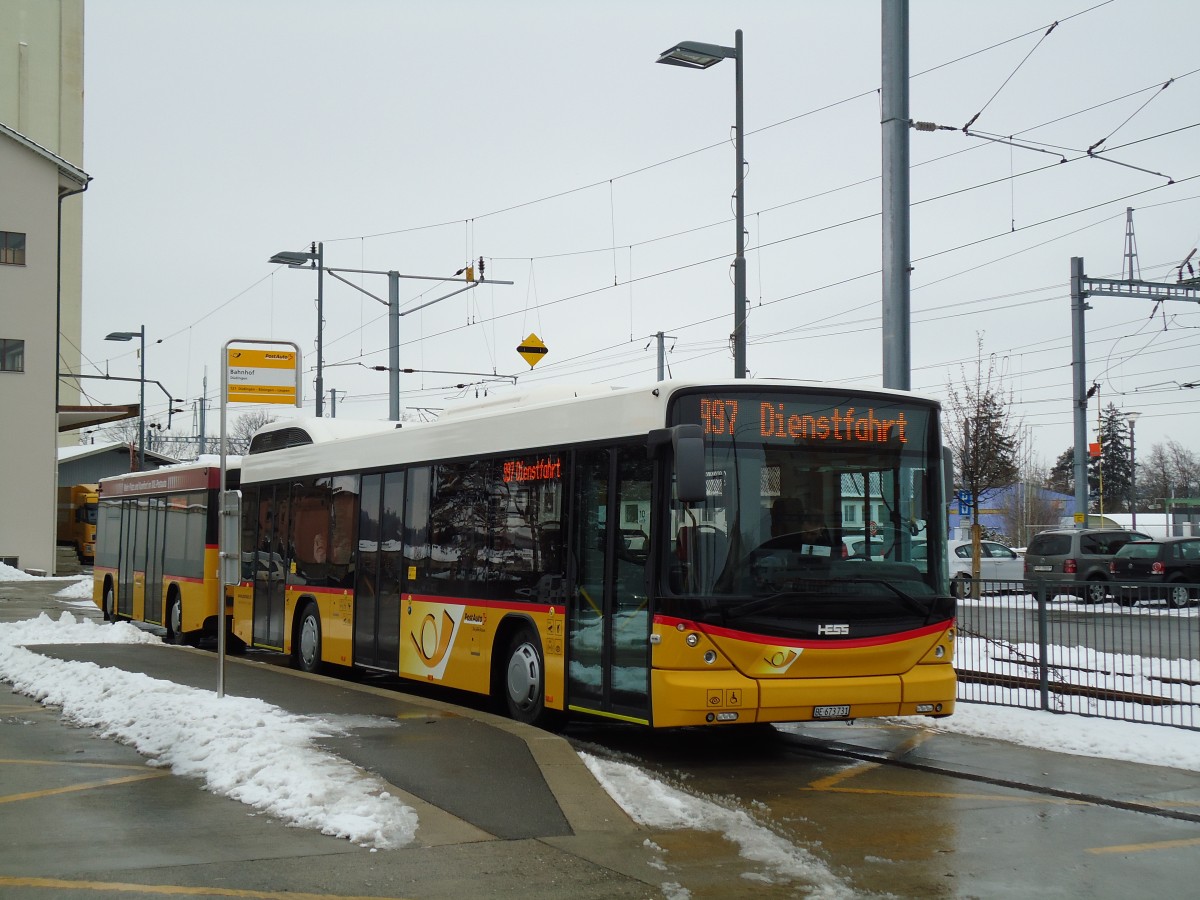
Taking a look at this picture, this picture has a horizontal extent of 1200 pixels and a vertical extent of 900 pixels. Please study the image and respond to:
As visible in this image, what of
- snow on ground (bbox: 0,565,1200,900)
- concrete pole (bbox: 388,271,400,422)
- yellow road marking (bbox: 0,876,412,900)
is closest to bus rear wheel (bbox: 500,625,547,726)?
snow on ground (bbox: 0,565,1200,900)

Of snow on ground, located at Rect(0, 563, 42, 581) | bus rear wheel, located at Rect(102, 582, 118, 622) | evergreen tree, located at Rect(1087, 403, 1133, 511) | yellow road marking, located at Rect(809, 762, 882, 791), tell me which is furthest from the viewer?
evergreen tree, located at Rect(1087, 403, 1133, 511)

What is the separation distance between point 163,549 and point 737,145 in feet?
38.8

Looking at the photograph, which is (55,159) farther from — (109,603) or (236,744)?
(236,744)

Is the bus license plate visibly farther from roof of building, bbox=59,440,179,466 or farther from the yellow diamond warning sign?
roof of building, bbox=59,440,179,466

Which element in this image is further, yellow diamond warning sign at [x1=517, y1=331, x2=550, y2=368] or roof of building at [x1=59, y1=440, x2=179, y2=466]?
roof of building at [x1=59, y1=440, x2=179, y2=466]

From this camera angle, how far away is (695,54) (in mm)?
18109

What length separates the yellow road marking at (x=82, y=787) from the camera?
813cm

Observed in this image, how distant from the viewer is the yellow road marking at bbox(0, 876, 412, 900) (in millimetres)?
6031

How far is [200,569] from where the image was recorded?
2111 cm

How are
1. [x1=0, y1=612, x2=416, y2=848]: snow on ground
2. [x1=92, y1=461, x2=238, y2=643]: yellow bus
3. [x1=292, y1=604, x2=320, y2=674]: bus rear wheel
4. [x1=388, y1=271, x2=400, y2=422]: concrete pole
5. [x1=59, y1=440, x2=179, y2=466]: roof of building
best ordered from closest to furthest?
[x1=0, y1=612, x2=416, y2=848]: snow on ground, [x1=292, y1=604, x2=320, y2=674]: bus rear wheel, [x1=92, y1=461, x2=238, y2=643]: yellow bus, [x1=388, y1=271, x2=400, y2=422]: concrete pole, [x1=59, y1=440, x2=179, y2=466]: roof of building

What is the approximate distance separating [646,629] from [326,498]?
24.5 feet

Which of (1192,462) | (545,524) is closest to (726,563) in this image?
(545,524)

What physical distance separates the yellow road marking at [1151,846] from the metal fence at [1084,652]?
409cm

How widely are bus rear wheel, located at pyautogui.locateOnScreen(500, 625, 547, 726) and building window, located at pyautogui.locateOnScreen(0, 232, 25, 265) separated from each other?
39067mm
